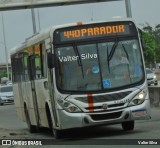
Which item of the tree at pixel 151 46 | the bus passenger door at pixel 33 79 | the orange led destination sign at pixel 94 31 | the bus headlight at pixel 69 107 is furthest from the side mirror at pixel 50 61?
the tree at pixel 151 46

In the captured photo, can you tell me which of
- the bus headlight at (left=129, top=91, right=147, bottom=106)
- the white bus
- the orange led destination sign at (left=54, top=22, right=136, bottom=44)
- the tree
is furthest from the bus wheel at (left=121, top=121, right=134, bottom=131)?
the tree

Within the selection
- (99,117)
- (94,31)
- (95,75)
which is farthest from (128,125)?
(94,31)

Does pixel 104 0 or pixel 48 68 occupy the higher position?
pixel 48 68

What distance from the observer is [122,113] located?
47.9 ft

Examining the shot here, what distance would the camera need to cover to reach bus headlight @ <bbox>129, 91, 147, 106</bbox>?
14.7m

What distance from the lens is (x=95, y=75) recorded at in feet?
48.1

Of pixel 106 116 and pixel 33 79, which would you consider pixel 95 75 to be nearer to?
pixel 106 116

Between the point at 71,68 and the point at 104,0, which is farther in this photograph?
the point at 104,0

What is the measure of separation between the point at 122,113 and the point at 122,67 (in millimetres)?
1121

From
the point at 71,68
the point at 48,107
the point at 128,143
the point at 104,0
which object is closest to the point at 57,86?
the point at 71,68

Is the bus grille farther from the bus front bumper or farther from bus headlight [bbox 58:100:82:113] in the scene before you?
bus headlight [bbox 58:100:82:113]

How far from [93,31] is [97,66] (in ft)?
3.09

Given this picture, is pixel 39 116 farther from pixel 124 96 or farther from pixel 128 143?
pixel 128 143

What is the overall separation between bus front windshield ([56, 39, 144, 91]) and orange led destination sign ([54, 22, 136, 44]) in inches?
8.3
